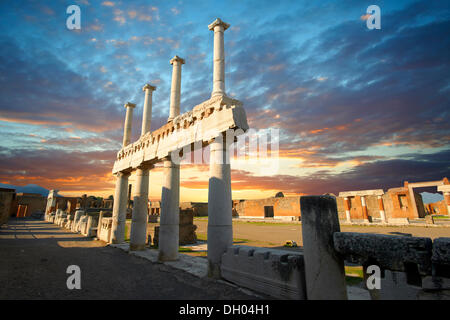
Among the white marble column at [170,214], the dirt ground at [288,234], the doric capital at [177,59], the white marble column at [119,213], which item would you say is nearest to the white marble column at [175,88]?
the doric capital at [177,59]

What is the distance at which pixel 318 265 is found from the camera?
12.8 feet

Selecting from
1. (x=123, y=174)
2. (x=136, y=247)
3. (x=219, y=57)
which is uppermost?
(x=219, y=57)

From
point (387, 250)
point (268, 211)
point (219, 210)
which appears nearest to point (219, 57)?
point (219, 210)

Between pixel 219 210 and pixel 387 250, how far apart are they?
161 inches

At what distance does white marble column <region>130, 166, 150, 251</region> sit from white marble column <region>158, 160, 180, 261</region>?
2.89 meters

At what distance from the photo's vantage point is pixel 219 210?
6.55 metres

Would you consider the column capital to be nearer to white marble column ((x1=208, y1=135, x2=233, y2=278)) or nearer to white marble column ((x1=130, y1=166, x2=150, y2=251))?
white marble column ((x1=130, y1=166, x2=150, y2=251))

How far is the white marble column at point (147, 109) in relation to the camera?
1220 cm

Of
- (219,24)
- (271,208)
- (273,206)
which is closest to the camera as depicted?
(219,24)

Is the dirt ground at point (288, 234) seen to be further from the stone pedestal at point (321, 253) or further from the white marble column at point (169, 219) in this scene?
the stone pedestal at point (321, 253)

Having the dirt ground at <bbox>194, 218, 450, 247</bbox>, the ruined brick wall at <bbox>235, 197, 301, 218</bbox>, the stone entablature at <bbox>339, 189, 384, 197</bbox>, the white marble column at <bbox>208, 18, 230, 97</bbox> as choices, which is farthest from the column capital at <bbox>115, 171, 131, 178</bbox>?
the ruined brick wall at <bbox>235, 197, 301, 218</bbox>

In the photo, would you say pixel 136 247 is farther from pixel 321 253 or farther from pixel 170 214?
pixel 321 253
